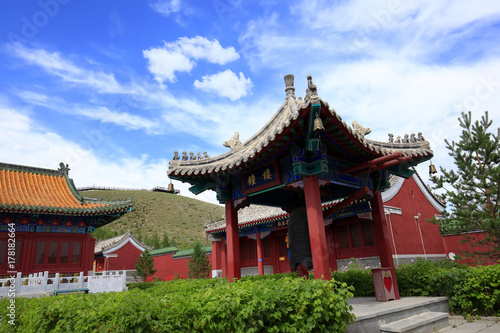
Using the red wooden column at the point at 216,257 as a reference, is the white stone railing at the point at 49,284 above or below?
below

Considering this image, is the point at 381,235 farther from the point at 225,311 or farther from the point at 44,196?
the point at 44,196

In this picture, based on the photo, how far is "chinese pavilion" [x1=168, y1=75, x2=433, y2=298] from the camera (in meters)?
5.99

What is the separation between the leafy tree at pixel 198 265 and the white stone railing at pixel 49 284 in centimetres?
993

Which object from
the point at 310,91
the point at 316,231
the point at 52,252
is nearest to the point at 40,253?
the point at 52,252

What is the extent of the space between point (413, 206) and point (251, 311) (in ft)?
59.9

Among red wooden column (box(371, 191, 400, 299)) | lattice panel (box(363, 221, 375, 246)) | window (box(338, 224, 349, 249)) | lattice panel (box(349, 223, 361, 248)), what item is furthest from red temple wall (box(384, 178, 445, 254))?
red wooden column (box(371, 191, 400, 299))

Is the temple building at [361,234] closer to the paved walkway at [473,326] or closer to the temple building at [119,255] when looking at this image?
the paved walkway at [473,326]

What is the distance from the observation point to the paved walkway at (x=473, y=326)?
611 centimetres

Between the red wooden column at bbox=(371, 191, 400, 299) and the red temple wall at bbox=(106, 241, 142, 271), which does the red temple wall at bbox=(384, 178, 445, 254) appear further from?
Result: the red temple wall at bbox=(106, 241, 142, 271)

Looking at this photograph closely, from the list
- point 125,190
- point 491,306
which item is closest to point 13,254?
point 491,306

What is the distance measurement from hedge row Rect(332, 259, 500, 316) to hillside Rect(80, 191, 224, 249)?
187 ft

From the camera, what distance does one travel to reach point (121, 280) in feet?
51.4

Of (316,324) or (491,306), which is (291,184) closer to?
(316,324)

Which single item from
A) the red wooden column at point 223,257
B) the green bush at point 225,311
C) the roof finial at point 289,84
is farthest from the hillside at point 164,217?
the green bush at point 225,311
